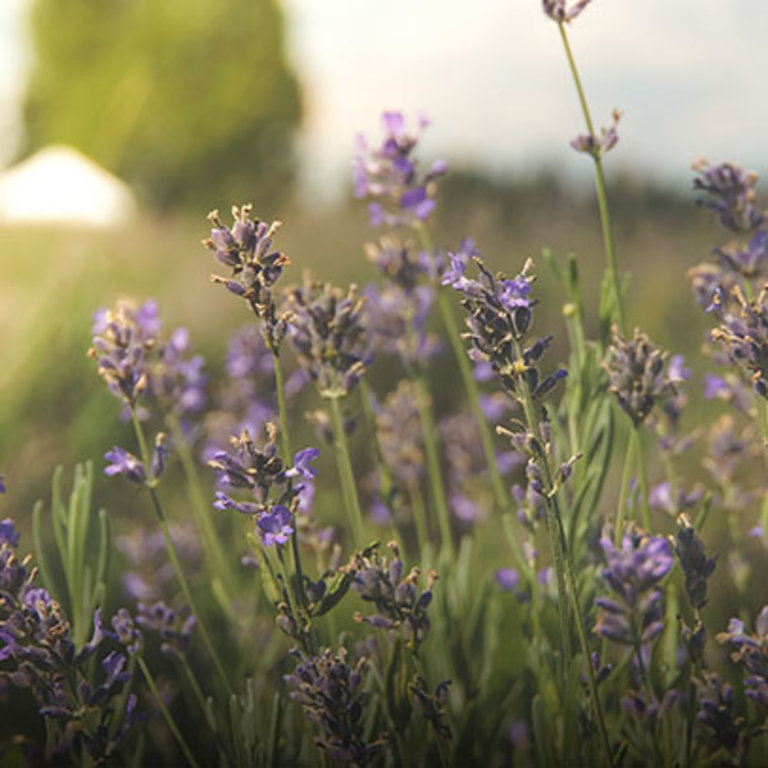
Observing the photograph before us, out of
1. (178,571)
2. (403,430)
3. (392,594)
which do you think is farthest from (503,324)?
(403,430)

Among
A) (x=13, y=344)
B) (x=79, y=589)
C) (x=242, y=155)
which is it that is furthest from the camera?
(x=242, y=155)

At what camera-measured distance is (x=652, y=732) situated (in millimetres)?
1356

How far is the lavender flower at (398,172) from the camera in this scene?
72.2 inches

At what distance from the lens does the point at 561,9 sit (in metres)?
1.55

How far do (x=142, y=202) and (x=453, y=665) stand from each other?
53.8 feet

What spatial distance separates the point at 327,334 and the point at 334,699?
1.65 feet

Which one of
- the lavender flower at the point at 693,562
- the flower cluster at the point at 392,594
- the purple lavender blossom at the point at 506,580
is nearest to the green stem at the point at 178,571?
the flower cluster at the point at 392,594

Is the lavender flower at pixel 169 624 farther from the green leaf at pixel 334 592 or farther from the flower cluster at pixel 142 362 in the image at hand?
the green leaf at pixel 334 592

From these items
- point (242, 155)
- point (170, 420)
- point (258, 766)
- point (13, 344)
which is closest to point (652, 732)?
point (258, 766)

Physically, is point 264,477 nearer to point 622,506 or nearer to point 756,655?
point 622,506

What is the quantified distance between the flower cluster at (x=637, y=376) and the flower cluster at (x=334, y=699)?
45 centimetres

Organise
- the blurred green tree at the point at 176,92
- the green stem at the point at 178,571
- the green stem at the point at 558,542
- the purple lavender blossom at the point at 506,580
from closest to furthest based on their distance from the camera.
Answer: the green stem at the point at 558,542, the green stem at the point at 178,571, the purple lavender blossom at the point at 506,580, the blurred green tree at the point at 176,92

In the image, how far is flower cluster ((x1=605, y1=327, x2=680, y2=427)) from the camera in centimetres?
136

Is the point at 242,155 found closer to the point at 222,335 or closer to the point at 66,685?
the point at 222,335
